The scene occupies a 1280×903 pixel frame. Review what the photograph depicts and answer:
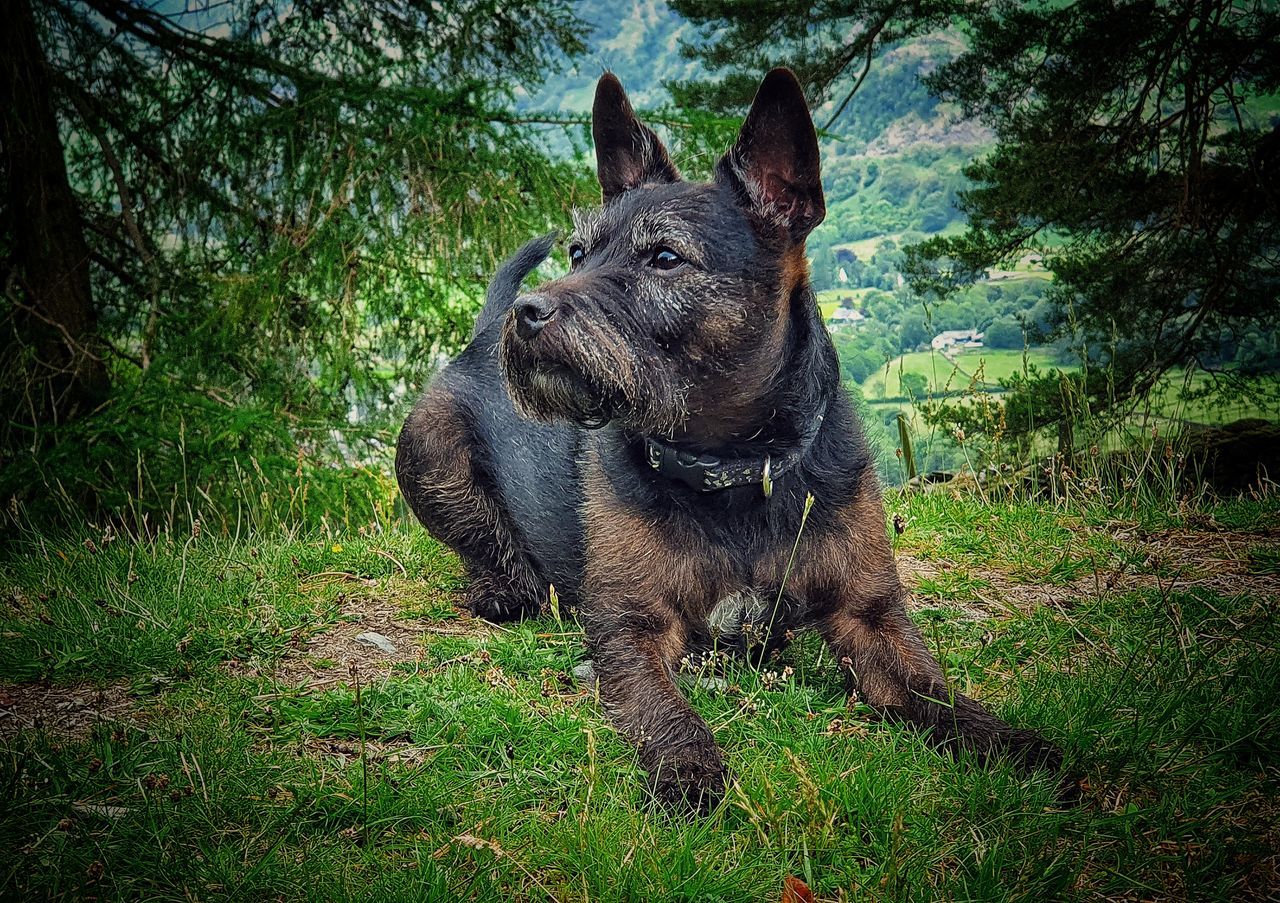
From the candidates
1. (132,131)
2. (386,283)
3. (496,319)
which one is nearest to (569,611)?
(496,319)

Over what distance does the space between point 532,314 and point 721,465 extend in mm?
841

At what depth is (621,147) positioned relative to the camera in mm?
3797

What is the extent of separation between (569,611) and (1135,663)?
2346 mm

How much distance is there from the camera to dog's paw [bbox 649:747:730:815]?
2793 millimetres

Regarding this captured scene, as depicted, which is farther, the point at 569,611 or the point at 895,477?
the point at 895,477

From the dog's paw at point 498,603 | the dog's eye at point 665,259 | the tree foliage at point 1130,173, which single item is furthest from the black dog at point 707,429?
the tree foliage at point 1130,173

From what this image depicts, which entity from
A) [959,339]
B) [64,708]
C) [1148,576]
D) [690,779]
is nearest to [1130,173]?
[959,339]

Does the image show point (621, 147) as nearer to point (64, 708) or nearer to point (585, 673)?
point (585, 673)

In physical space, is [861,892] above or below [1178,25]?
below

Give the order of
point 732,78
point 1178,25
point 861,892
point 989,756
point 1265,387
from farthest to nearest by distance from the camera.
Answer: point 732,78 → point 1265,387 → point 1178,25 → point 989,756 → point 861,892

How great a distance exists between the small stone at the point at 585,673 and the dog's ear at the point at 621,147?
73.6 inches

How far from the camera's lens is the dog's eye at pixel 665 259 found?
3230 mm

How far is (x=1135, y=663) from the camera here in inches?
141

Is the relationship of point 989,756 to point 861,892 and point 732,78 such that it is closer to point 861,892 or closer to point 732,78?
point 861,892
